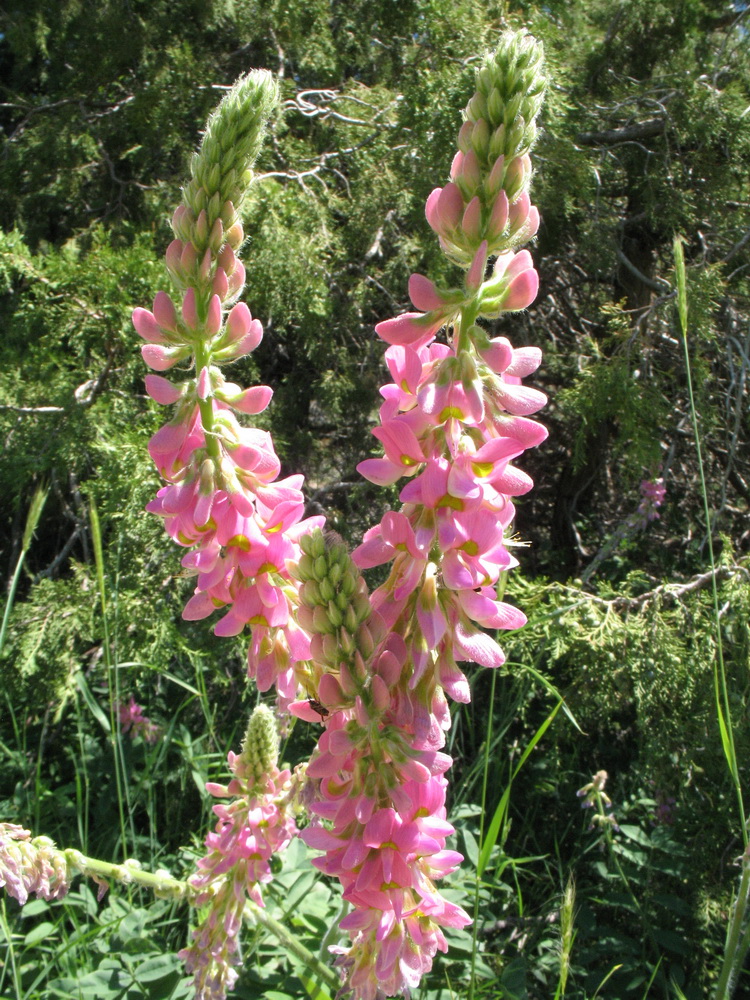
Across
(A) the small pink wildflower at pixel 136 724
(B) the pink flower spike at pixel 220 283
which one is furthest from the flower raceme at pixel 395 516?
(A) the small pink wildflower at pixel 136 724

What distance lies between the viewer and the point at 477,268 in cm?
90

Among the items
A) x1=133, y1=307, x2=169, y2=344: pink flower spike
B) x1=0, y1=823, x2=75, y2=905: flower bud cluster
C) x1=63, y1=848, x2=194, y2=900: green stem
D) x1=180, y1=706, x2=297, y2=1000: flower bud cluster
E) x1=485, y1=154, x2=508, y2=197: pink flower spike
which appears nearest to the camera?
x1=485, y1=154, x2=508, y2=197: pink flower spike

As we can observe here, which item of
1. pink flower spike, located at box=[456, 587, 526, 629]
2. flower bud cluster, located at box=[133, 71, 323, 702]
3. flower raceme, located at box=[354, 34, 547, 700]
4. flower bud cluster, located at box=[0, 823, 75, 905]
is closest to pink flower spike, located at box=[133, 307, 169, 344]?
flower bud cluster, located at box=[133, 71, 323, 702]

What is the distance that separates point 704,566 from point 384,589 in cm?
258

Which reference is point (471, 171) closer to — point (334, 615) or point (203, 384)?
point (203, 384)

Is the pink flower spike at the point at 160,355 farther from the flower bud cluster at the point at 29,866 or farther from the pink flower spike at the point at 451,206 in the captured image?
the flower bud cluster at the point at 29,866

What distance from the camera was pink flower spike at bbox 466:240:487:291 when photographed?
0.88 m

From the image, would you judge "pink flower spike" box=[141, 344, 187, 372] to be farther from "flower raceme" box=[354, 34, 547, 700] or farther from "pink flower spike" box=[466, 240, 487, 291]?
"pink flower spike" box=[466, 240, 487, 291]

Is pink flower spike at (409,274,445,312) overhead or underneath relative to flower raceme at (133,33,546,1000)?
overhead

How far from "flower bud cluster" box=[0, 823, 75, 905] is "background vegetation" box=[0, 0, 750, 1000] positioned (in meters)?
0.67

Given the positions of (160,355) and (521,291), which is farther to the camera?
(160,355)

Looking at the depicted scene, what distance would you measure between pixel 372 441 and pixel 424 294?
2481 mm

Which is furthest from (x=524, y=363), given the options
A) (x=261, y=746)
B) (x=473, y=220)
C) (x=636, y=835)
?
(x=636, y=835)

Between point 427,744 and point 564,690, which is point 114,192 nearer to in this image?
point 564,690
